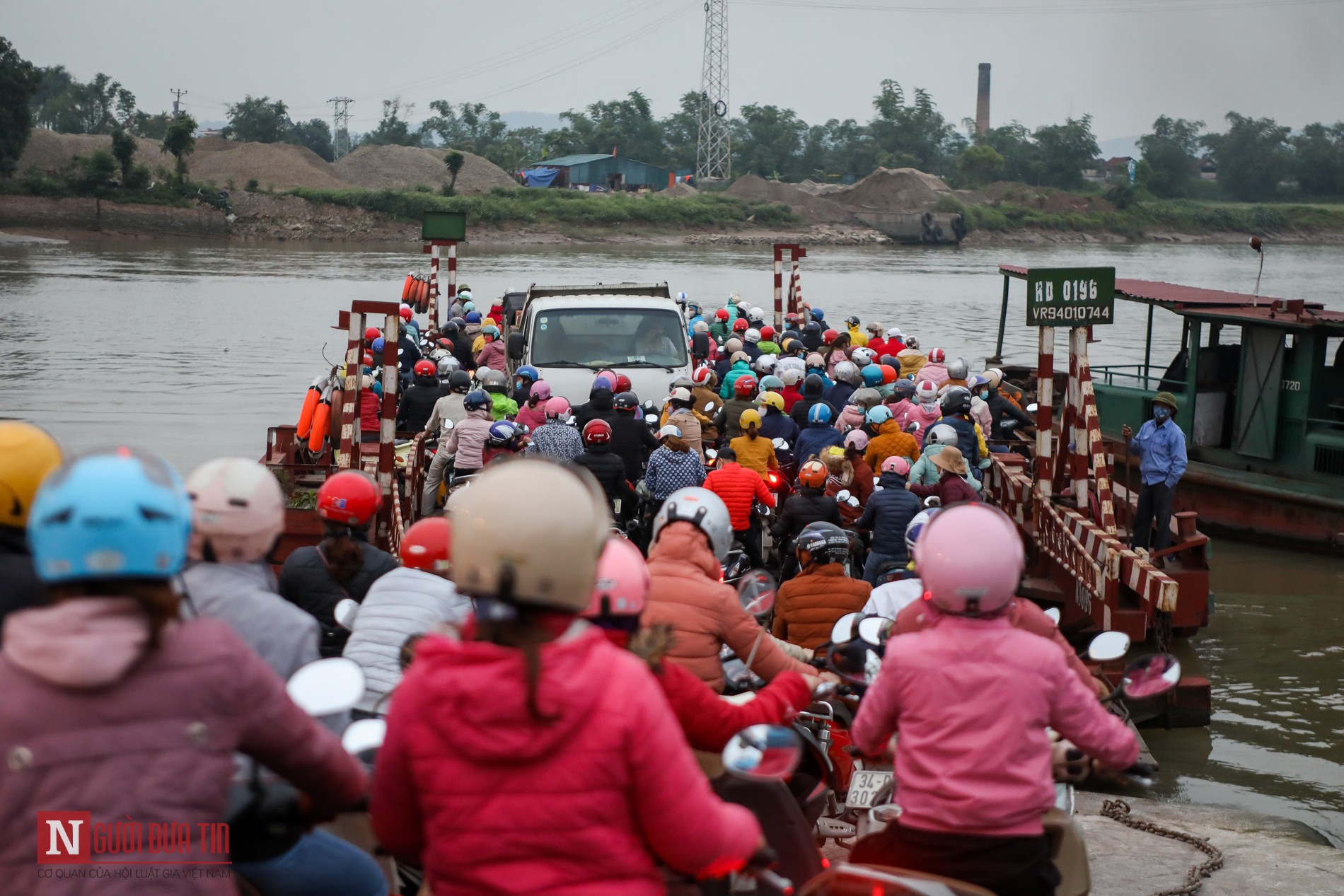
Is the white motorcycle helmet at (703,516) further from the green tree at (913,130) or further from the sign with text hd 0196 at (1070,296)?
the green tree at (913,130)

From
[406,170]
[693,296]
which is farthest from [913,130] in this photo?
[693,296]

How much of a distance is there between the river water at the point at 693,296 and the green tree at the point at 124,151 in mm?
6173

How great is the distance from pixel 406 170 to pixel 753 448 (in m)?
97.9

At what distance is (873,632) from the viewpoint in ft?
A: 14.3

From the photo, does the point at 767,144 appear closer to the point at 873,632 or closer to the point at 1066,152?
the point at 1066,152

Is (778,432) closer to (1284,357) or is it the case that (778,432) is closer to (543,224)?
(1284,357)

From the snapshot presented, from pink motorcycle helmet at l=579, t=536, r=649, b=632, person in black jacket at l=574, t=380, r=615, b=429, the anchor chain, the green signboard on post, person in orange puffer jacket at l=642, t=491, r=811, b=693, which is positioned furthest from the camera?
the green signboard on post

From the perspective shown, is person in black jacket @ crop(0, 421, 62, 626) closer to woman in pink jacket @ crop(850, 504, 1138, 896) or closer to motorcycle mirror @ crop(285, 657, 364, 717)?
motorcycle mirror @ crop(285, 657, 364, 717)

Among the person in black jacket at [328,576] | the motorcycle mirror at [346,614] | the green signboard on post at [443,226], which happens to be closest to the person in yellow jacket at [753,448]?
the person in black jacket at [328,576]

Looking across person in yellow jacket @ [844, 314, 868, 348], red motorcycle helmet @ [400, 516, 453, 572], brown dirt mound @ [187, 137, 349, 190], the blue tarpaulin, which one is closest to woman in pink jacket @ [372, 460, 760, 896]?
red motorcycle helmet @ [400, 516, 453, 572]

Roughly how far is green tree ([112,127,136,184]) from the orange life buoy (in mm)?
65010

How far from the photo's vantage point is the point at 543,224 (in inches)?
3305

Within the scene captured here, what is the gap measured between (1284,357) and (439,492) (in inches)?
378

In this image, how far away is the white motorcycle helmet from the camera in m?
4.58
